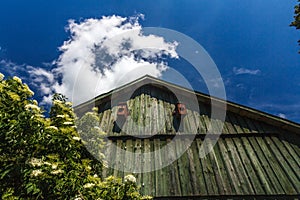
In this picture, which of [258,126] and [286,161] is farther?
[258,126]

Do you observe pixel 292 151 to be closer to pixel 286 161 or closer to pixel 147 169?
pixel 286 161

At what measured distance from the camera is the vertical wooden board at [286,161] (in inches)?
291

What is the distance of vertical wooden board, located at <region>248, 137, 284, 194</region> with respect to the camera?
7.13 m

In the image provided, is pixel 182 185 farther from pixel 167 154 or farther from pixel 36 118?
pixel 36 118

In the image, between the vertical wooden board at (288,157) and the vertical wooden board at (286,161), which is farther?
the vertical wooden board at (288,157)

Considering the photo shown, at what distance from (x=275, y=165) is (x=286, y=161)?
56 centimetres

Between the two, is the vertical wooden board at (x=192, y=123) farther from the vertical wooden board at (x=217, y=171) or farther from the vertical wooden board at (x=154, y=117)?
the vertical wooden board at (x=154, y=117)

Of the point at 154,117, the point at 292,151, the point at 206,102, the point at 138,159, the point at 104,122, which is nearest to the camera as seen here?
the point at 138,159

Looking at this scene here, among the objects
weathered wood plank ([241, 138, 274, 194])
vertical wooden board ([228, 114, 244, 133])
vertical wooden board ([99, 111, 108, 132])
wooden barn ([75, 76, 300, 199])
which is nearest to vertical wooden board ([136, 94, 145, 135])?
wooden barn ([75, 76, 300, 199])

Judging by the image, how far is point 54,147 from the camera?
14.2 feet

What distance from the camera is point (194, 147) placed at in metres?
8.64

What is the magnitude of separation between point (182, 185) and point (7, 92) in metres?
5.98

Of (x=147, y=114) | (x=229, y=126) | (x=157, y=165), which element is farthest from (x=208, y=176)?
(x=147, y=114)

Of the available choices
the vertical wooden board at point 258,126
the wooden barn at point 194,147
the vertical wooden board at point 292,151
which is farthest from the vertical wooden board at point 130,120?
the vertical wooden board at point 292,151
